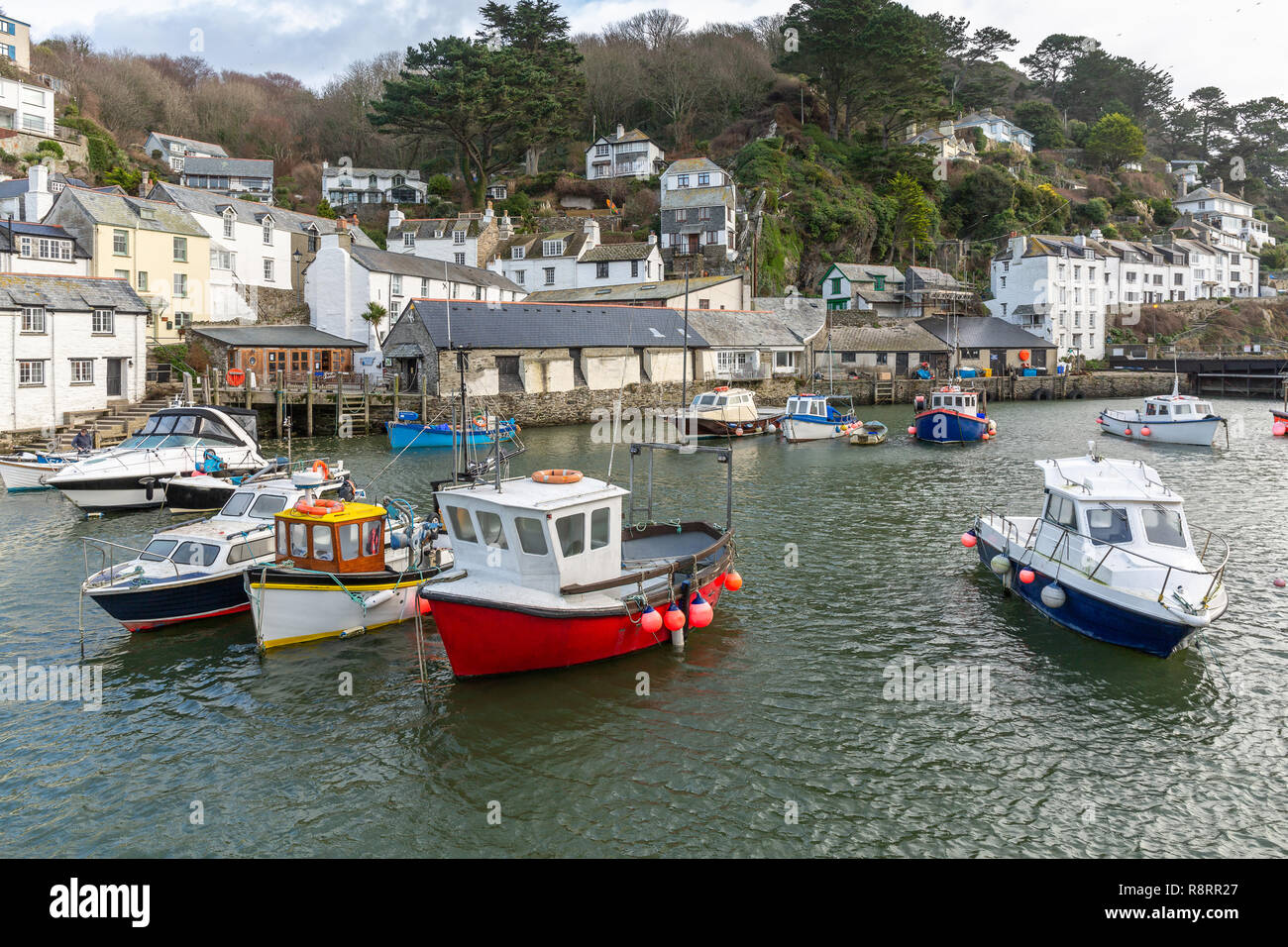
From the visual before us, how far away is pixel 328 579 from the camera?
15.7 meters

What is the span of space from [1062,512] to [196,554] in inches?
672

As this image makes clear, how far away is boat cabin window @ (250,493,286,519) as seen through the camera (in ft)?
61.4

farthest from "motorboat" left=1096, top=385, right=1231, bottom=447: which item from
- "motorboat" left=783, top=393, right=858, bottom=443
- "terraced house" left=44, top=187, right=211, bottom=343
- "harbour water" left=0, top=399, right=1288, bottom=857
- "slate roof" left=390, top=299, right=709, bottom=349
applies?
"terraced house" left=44, top=187, right=211, bottom=343

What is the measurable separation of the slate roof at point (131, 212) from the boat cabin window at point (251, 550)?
40.9 metres

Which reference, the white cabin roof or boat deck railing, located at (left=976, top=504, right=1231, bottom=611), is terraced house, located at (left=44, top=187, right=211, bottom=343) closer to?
boat deck railing, located at (left=976, top=504, right=1231, bottom=611)

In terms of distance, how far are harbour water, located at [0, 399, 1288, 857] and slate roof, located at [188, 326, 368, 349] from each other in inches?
1256

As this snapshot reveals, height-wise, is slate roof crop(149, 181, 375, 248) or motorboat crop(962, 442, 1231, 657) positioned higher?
slate roof crop(149, 181, 375, 248)

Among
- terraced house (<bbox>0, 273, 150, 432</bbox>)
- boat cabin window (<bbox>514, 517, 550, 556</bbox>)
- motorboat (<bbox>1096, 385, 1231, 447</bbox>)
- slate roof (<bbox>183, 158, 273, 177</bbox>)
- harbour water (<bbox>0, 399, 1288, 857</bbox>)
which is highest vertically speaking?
slate roof (<bbox>183, 158, 273, 177</bbox>)

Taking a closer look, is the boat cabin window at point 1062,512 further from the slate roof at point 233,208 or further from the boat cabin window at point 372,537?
the slate roof at point 233,208

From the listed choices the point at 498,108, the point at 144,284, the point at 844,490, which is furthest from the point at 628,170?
the point at 844,490

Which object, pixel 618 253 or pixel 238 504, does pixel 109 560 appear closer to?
pixel 238 504

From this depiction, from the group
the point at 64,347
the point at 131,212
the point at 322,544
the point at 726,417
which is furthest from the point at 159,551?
the point at 131,212

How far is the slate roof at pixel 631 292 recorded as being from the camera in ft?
211

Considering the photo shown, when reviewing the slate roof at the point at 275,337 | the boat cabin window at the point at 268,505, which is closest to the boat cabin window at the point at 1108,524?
the boat cabin window at the point at 268,505
